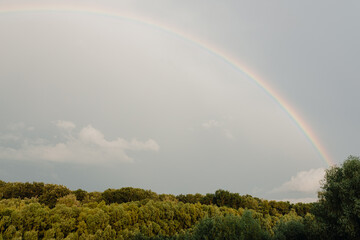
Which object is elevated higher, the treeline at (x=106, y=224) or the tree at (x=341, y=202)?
the tree at (x=341, y=202)

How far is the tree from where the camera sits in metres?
24.5

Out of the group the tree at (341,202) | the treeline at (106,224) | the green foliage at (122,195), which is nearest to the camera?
the treeline at (106,224)

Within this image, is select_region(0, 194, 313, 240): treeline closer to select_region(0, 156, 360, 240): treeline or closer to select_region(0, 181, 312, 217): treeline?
select_region(0, 156, 360, 240): treeline

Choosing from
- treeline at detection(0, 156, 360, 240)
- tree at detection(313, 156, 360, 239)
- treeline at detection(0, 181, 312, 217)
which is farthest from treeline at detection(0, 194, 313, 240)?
treeline at detection(0, 181, 312, 217)

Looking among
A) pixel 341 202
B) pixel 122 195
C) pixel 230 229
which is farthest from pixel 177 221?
pixel 122 195

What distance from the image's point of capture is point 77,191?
5650 cm

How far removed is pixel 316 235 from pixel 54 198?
40999mm

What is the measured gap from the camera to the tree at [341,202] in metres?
24.5

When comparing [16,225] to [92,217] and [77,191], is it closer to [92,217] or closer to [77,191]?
[92,217]

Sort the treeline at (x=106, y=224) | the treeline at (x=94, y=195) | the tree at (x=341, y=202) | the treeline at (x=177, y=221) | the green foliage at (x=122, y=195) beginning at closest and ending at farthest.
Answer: the treeline at (x=106, y=224)
the treeline at (x=177, y=221)
the tree at (x=341, y=202)
the treeline at (x=94, y=195)
the green foliage at (x=122, y=195)

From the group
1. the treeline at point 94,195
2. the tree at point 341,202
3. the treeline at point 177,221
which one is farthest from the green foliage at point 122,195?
the tree at point 341,202

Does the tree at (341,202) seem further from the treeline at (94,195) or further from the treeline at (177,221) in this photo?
the treeline at (94,195)

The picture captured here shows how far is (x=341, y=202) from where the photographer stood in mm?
26359

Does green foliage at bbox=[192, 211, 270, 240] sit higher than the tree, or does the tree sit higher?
the tree
